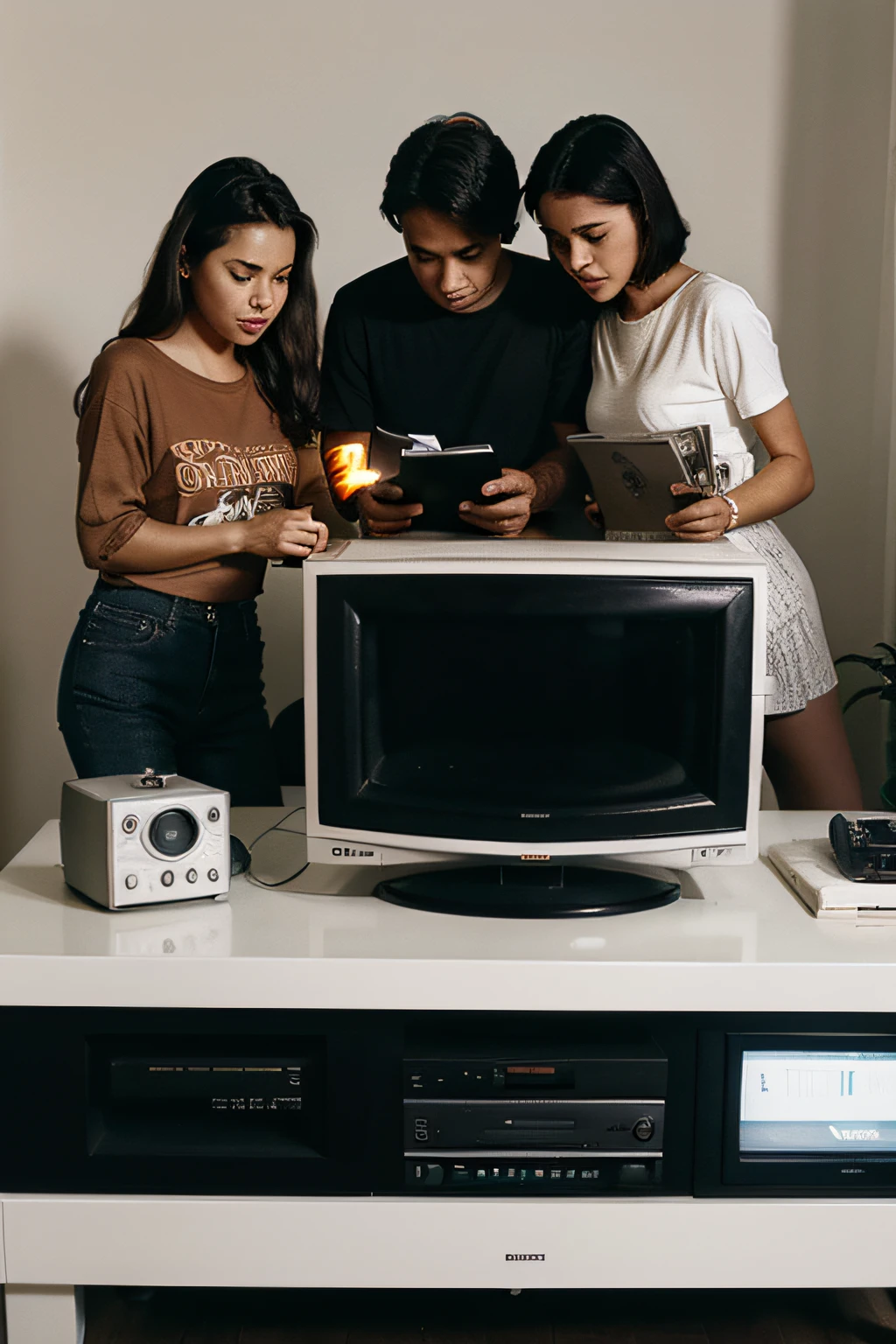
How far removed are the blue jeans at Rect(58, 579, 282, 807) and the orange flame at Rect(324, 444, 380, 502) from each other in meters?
0.28

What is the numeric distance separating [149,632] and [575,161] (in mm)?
1006

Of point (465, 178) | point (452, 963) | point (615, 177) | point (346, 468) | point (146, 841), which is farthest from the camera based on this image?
point (346, 468)

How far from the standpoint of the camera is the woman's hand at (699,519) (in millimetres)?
1755

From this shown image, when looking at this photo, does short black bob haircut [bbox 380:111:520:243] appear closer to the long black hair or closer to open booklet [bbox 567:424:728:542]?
the long black hair

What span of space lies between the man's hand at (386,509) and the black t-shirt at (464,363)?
30cm

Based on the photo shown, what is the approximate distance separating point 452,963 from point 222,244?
1.20 meters

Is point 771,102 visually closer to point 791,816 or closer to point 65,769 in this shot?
point 791,816

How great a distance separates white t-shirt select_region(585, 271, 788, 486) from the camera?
1.98 metres

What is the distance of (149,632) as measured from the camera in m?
1.92

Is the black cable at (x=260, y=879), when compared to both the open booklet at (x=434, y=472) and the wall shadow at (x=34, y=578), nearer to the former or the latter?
the open booklet at (x=434, y=472)

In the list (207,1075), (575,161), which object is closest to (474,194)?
(575,161)

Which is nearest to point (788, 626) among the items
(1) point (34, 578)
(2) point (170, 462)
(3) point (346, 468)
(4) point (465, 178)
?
(3) point (346, 468)

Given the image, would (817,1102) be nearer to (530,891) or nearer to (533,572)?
(530,891)

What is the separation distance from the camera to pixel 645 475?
174 cm
